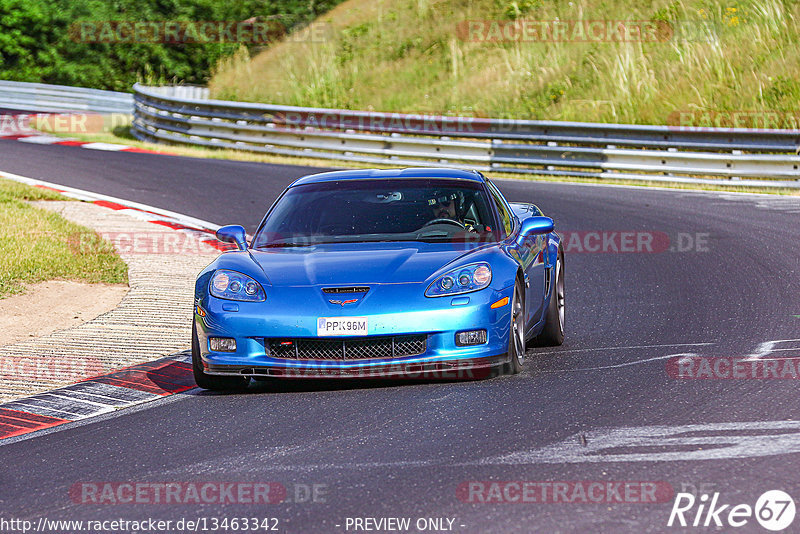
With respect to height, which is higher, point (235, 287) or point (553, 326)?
point (235, 287)

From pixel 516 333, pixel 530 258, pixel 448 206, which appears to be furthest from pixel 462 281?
pixel 448 206

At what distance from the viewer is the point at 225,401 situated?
6.96 meters

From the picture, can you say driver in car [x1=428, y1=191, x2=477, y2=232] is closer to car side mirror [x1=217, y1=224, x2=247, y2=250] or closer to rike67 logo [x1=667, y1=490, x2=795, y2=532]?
car side mirror [x1=217, y1=224, x2=247, y2=250]

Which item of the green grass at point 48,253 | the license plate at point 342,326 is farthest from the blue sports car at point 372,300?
the green grass at point 48,253

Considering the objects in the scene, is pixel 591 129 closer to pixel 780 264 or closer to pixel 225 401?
pixel 780 264

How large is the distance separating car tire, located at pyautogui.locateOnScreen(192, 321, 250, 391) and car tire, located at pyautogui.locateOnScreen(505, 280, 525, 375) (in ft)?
5.24

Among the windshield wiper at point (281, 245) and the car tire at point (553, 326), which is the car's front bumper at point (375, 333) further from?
the car tire at point (553, 326)

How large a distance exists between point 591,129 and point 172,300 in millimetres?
12486

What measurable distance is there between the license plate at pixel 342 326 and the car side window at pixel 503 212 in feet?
5.57

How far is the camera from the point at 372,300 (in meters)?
6.83

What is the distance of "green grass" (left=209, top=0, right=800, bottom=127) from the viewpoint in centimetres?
2505

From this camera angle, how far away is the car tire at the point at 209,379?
715 cm

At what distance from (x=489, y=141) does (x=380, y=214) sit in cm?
1467

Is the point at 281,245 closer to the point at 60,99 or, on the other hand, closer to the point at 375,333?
the point at 375,333
